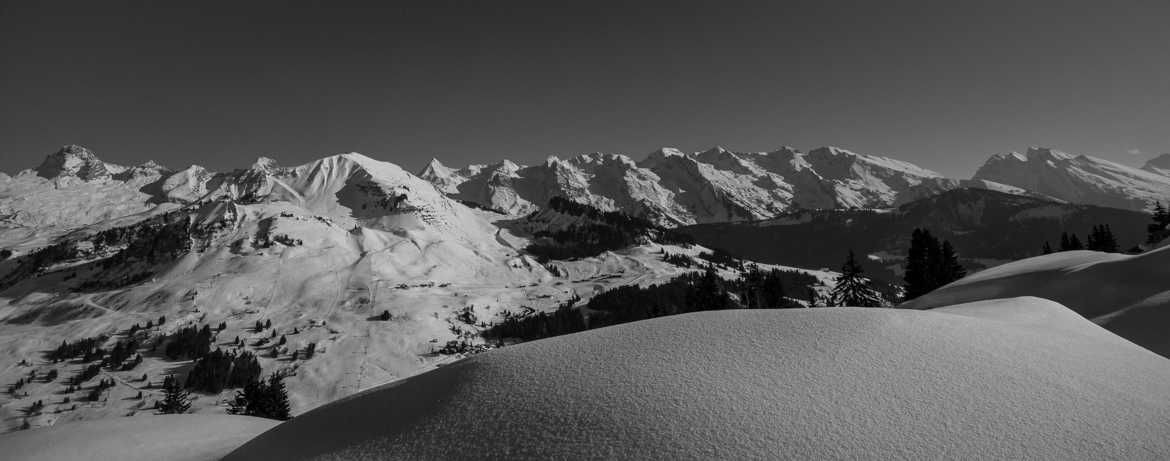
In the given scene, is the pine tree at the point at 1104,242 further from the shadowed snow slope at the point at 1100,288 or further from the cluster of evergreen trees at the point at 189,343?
the cluster of evergreen trees at the point at 189,343

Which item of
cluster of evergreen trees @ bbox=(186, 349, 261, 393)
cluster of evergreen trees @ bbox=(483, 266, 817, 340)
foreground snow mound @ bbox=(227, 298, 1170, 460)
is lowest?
cluster of evergreen trees @ bbox=(186, 349, 261, 393)

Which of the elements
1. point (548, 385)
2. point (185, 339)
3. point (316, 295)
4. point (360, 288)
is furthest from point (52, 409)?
point (548, 385)

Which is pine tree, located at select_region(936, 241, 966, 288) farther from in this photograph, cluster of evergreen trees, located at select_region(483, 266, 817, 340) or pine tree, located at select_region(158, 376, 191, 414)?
pine tree, located at select_region(158, 376, 191, 414)

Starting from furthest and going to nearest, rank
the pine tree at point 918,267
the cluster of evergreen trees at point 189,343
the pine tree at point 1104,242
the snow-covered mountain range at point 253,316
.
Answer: the cluster of evergreen trees at point 189,343
the snow-covered mountain range at point 253,316
the pine tree at point 1104,242
the pine tree at point 918,267

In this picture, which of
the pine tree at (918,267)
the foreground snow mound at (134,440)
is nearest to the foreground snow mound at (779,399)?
the foreground snow mound at (134,440)

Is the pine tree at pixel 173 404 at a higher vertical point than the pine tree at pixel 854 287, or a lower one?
lower

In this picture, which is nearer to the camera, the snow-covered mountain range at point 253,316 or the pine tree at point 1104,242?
the pine tree at point 1104,242

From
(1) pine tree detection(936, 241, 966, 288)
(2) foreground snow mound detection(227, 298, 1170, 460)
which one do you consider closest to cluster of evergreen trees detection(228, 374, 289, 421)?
(2) foreground snow mound detection(227, 298, 1170, 460)

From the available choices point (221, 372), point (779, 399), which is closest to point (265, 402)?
point (779, 399)
